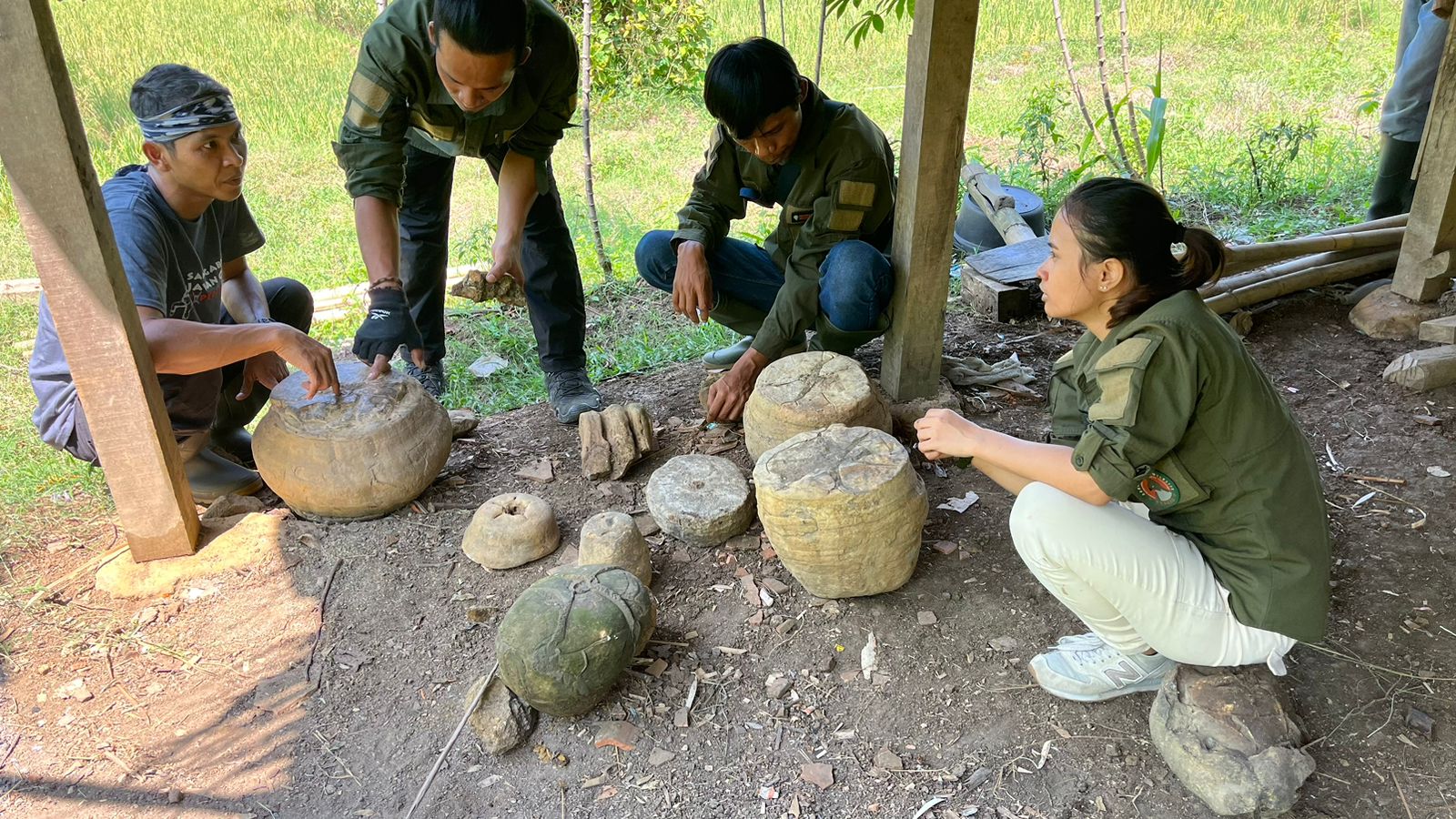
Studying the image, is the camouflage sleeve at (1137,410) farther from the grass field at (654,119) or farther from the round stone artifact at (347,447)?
the grass field at (654,119)

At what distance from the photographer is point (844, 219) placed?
3.29m

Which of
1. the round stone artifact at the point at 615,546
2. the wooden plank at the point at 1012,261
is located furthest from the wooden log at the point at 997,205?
the round stone artifact at the point at 615,546

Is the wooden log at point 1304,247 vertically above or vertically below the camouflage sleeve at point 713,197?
below

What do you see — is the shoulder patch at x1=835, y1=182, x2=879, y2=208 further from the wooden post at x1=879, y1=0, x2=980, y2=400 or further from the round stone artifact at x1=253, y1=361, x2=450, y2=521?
the round stone artifact at x1=253, y1=361, x2=450, y2=521

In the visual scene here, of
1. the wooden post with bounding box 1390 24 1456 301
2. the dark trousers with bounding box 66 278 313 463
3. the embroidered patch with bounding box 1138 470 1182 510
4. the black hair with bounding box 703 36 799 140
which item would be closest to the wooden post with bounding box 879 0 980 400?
the black hair with bounding box 703 36 799 140

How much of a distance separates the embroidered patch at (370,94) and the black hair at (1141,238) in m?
2.27

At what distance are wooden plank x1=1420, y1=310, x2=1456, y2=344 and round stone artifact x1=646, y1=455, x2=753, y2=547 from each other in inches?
109

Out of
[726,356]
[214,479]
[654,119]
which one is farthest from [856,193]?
[654,119]

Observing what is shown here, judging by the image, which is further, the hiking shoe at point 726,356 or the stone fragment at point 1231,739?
the hiking shoe at point 726,356

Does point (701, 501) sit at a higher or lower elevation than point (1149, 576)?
lower

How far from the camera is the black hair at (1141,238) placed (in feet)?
6.13

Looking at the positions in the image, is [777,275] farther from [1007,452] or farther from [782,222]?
[1007,452]

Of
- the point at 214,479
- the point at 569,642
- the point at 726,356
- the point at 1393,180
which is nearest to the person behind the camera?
the point at 569,642

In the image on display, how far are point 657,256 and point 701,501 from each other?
1238 millimetres
